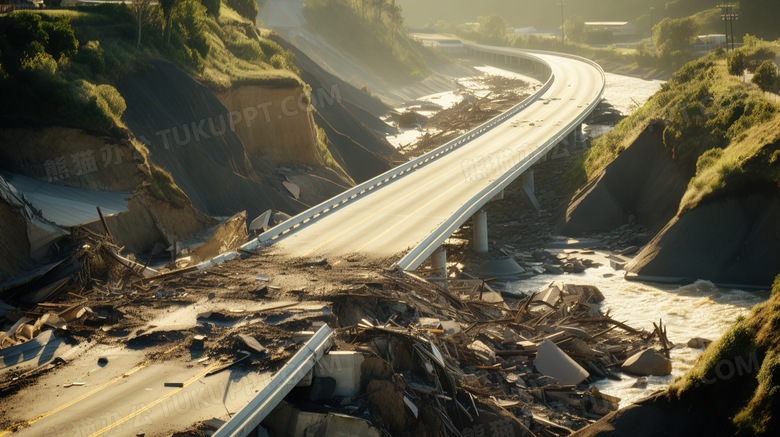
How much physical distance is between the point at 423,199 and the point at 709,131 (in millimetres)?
17211

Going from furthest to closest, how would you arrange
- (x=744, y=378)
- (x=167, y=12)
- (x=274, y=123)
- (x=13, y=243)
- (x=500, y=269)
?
1. (x=274, y=123)
2. (x=167, y=12)
3. (x=500, y=269)
4. (x=13, y=243)
5. (x=744, y=378)

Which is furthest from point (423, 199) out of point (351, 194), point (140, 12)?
point (140, 12)

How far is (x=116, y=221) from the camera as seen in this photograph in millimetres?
22406

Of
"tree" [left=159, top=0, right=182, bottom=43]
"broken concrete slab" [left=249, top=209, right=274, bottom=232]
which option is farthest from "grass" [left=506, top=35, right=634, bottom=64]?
"broken concrete slab" [left=249, top=209, right=274, bottom=232]

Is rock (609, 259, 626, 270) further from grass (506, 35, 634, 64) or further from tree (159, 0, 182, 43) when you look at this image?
grass (506, 35, 634, 64)

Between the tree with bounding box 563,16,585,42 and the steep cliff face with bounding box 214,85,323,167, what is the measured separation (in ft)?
440

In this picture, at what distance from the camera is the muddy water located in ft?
69.4

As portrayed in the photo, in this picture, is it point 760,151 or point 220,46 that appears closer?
point 760,151

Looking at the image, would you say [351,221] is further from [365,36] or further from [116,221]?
[365,36]

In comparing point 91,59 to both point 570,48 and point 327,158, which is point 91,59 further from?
point 570,48

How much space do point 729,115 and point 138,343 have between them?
3282 centimetres

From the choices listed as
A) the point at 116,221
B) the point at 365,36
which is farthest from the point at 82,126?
the point at 365,36

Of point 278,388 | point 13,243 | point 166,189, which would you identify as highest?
point 166,189

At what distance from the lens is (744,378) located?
979cm
